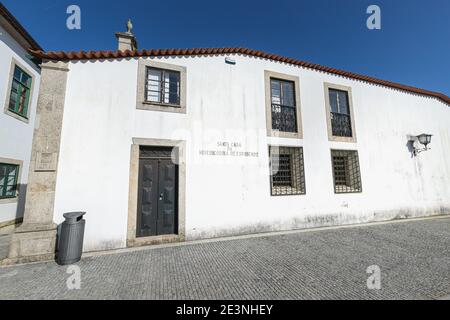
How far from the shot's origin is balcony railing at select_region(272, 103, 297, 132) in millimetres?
6871

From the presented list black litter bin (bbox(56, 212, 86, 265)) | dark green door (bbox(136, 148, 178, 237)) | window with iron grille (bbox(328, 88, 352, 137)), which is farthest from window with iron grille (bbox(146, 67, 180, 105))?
window with iron grille (bbox(328, 88, 352, 137))

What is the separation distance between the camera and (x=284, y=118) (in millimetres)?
7000

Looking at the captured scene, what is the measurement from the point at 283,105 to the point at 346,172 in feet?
12.6

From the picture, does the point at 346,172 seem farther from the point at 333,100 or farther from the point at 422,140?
the point at 422,140

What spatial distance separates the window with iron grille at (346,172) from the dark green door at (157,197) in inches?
227

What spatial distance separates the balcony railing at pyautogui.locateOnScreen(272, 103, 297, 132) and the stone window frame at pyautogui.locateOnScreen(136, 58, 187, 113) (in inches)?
124

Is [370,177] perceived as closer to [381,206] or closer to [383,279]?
[381,206]

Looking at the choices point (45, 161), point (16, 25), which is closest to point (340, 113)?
point (45, 161)

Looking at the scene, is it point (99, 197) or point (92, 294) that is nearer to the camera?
point (92, 294)

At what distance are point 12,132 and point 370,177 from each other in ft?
43.8

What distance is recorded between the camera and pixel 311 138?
A: 7.09 meters

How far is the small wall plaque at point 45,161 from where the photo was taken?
4.34 m

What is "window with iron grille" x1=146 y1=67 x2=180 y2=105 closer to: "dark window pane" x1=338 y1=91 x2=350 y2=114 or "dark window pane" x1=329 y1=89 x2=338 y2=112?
"dark window pane" x1=329 y1=89 x2=338 y2=112

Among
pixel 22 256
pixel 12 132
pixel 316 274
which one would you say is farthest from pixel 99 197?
pixel 12 132
